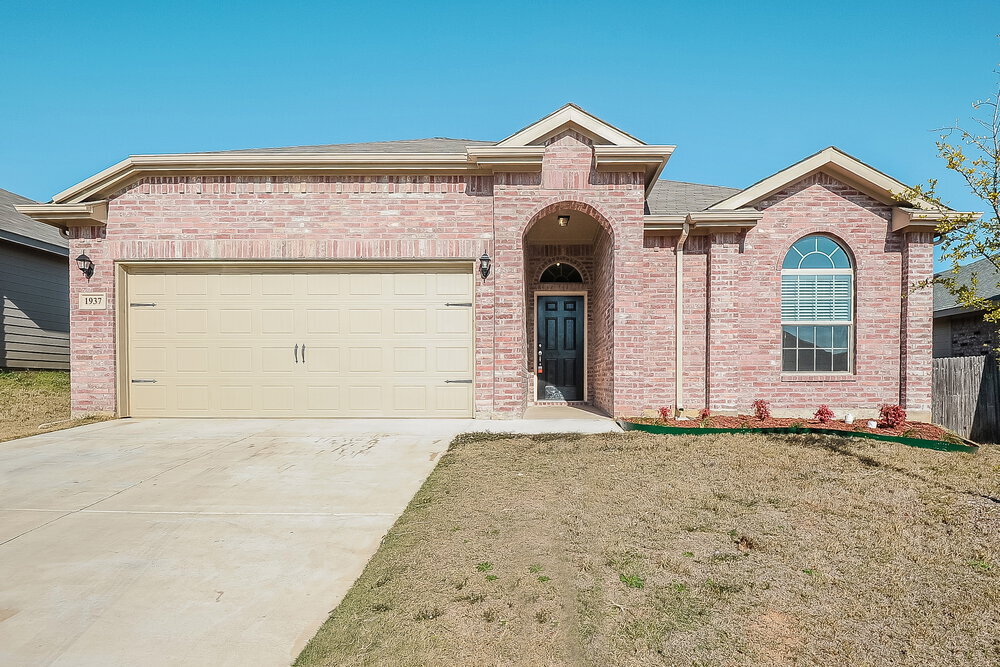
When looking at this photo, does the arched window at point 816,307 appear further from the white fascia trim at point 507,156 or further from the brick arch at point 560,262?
the white fascia trim at point 507,156

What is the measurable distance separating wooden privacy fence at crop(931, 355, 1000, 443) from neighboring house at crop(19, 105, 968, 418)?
17.1 inches

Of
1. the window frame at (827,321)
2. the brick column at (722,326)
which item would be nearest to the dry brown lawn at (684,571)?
the brick column at (722,326)

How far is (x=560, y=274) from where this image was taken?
1062 cm

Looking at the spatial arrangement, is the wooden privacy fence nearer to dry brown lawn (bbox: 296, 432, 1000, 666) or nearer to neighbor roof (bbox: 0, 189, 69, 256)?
dry brown lawn (bbox: 296, 432, 1000, 666)

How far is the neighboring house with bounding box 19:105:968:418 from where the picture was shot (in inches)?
308


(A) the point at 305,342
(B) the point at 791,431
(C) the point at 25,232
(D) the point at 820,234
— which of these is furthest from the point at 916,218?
(C) the point at 25,232

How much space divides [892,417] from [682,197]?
17.6 feet

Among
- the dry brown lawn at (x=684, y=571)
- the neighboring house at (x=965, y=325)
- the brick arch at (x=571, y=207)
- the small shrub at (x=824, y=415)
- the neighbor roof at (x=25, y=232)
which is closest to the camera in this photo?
the dry brown lawn at (x=684, y=571)

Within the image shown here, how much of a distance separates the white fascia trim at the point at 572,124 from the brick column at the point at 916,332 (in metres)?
4.94

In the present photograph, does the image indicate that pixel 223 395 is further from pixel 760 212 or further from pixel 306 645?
pixel 760 212

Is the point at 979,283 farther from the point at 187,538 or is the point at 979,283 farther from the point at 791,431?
the point at 187,538

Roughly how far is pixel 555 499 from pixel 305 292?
5741 mm

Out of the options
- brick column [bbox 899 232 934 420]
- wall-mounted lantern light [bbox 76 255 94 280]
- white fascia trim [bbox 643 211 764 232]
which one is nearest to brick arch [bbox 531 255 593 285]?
white fascia trim [bbox 643 211 764 232]

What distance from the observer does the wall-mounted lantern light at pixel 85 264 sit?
7.95m
